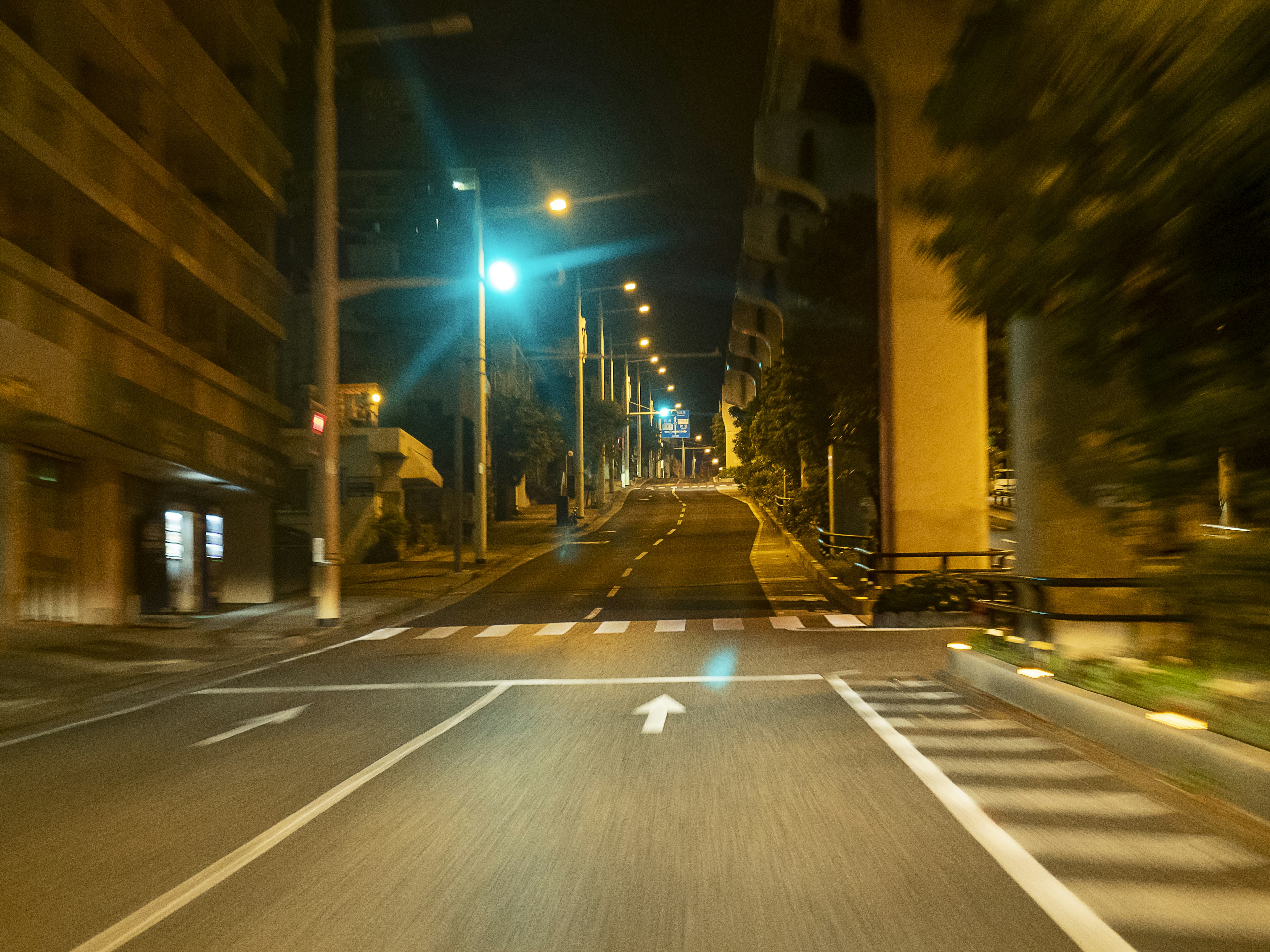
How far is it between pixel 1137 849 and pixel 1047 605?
20.4 feet

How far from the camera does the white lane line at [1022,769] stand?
Result: 6.99 meters

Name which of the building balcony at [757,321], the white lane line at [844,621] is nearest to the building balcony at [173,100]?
the white lane line at [844,621]

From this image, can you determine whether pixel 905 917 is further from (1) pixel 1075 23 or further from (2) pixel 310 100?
(2) pixel 310 100

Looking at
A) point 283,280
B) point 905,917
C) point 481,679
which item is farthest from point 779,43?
point 905,917

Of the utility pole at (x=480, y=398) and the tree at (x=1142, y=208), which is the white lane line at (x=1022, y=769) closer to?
the tree at (x=1142, y=208)

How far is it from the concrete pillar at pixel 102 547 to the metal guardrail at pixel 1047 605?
14494 mm

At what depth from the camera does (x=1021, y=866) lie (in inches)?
203

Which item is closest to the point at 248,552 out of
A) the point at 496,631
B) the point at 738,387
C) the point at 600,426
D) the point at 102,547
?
the point at 102,547

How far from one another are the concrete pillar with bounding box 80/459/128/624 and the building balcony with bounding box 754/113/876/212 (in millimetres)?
20081

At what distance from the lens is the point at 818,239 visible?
85.8 ft

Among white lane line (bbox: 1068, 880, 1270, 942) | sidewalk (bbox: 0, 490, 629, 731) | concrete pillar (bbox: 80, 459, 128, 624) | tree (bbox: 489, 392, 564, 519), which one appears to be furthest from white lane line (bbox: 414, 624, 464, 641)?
tree (bbox: 489, 392, 564, 519)

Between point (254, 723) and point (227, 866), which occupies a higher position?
point (227, 866)

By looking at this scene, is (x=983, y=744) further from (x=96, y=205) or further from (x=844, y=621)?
(x=96, y=205)

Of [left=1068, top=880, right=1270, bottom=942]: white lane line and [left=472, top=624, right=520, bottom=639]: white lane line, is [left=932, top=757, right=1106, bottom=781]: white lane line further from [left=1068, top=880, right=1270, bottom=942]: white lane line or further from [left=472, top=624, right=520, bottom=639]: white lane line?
[left=472, top=624, right=520, bottom=639]: white lane line
